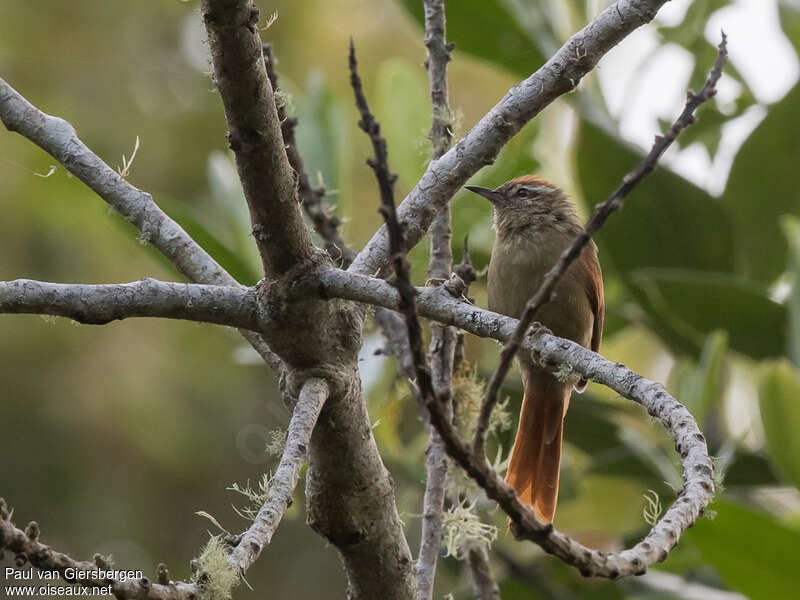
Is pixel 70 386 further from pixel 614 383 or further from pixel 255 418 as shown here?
pixel 614 383

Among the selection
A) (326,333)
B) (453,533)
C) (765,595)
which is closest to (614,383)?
(326,333)

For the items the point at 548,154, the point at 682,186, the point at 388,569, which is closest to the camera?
the point at 388,569

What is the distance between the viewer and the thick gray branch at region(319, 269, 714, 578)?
1448 millimetres

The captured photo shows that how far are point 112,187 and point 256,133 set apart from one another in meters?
0.55

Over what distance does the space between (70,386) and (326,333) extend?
5778mm

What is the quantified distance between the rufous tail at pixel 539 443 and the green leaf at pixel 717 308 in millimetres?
486

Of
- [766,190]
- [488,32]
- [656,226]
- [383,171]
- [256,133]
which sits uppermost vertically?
[488,32]

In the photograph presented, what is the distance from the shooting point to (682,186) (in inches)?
149

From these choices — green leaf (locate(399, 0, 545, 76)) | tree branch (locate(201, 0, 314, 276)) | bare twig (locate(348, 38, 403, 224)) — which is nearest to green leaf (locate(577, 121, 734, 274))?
green leaf (locate(399, 0, 545, 76))

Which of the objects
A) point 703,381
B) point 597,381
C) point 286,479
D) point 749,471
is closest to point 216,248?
point 703,381

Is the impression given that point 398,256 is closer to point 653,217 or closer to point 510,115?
point 510,115

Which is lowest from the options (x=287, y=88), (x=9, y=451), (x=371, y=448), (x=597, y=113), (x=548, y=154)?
(x=371, y=448)

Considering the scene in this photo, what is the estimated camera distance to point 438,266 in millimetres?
3072

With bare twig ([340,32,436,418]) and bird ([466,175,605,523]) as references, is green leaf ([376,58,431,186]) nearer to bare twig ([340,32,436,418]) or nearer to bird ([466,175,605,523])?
bird ([466,175,605,523])
